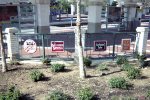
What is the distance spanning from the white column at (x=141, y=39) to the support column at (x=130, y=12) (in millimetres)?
12985

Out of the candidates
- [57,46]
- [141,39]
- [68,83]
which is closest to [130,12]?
[141,39]

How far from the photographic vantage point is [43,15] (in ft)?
70.9

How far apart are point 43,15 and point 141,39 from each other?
9396mm

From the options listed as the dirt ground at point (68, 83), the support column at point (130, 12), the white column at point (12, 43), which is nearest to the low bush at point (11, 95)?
the dirt ground at point (68, 83)

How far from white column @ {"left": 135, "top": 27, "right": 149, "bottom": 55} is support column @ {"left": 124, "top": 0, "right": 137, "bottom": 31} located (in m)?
13.0

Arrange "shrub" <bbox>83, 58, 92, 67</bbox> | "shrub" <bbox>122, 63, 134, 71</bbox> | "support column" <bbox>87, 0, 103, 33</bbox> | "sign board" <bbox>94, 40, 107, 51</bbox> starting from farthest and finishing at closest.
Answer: "support column" <bbox>87, 0, 103, 33</bbox> → "sign board" <bbox>94, 40, 107, 51</bbox> → "shrub" <bbox>83, 58, 92, 67</bbox> → "shrub" <bbox>122, 63, 134, 71</bbox>

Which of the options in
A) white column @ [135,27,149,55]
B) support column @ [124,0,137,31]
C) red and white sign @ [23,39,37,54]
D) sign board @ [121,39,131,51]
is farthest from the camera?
support column @ [124,0,137,31]

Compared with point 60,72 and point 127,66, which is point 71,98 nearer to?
point 60,72

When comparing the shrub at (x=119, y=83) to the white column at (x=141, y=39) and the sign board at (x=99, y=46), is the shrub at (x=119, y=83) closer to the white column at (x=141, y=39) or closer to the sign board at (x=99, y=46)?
the sign board at (x=99, y=46)

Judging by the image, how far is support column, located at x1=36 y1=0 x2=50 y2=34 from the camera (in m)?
21.3

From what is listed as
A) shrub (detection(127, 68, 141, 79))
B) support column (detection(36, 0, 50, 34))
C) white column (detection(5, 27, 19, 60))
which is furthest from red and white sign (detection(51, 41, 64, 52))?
support column (detection(36, 0, 50, 34))

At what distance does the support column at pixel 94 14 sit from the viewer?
2341cm

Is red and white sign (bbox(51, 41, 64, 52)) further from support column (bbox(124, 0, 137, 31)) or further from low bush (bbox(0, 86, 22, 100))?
support column (bbox(124, 0, 137, 31))

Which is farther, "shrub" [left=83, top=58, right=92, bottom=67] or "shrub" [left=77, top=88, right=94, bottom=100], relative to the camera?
"shrub" [left=83, top=58, right=92, bottom=67]
